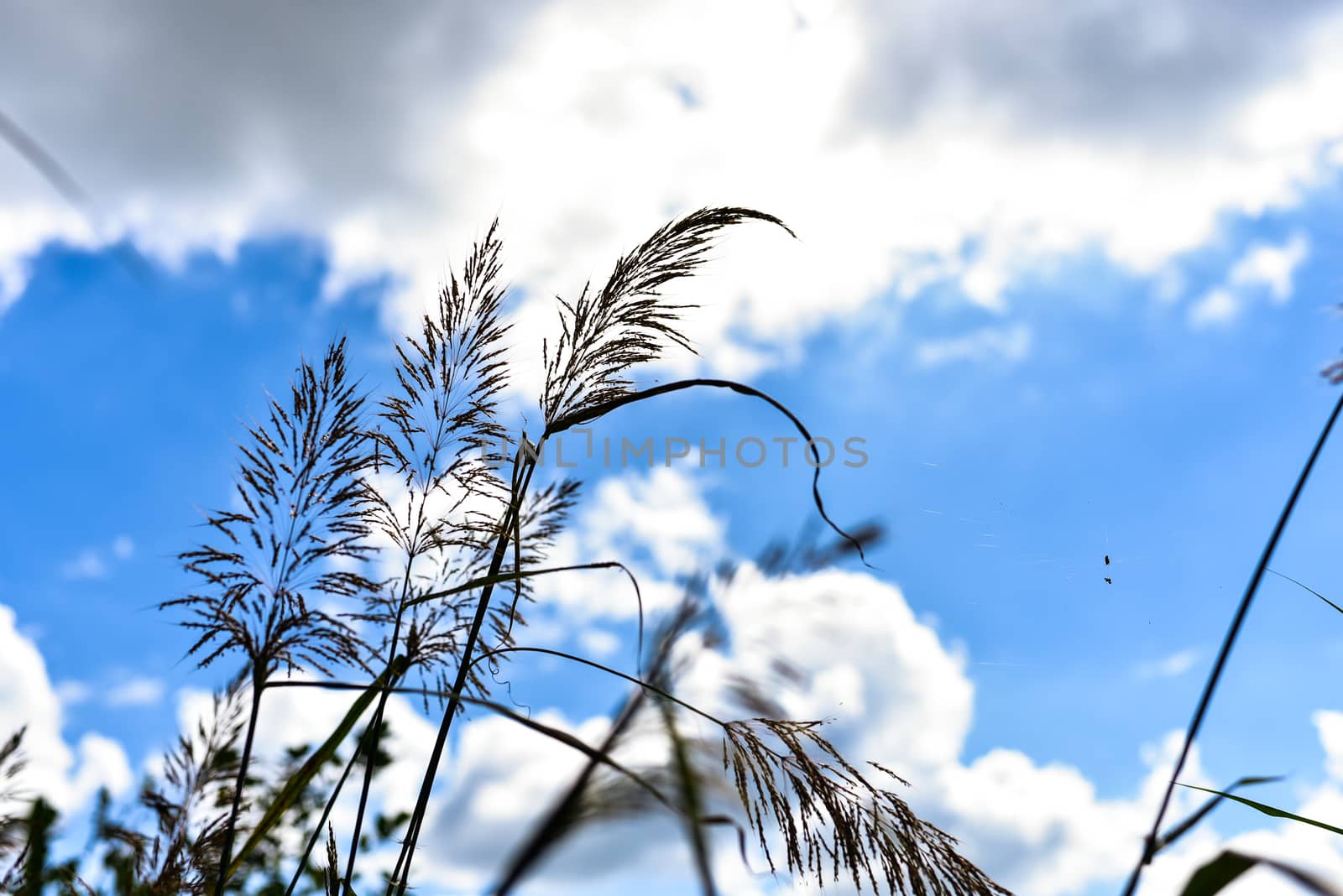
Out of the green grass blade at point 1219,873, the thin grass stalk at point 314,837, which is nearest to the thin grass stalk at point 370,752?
the thin grass stalk at point 314,837

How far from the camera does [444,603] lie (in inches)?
65.2

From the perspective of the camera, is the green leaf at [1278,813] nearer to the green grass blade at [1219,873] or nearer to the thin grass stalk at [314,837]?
the green grass blade at [1219,873]

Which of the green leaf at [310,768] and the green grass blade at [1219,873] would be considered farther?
the green leaf at [310,768]

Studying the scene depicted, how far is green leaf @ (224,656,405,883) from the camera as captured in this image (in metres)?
1.25

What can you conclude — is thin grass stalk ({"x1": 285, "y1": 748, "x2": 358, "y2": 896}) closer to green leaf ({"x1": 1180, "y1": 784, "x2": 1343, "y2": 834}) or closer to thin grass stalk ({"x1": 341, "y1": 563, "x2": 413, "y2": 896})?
thin grass stalk ({"x1": 341, "y1": 563, "x2": 413, "y2": 896})

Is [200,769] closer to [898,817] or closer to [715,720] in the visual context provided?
[715,720]

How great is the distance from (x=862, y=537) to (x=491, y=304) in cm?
92

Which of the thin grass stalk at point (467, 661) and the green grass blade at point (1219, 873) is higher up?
the thin grass stalk at point (467, 661)

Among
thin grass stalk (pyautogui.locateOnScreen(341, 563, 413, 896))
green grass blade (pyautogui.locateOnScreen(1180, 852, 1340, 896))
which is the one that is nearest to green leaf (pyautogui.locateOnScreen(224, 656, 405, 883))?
thin grass stalk (pyautogui.locateOnScreen(341, 563, 413, 896))

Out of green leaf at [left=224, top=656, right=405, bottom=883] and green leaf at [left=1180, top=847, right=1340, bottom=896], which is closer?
green leaf at [left=1180, top=847, right=1340, bottom=896]

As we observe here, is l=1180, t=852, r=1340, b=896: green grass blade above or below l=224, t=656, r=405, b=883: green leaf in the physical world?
below

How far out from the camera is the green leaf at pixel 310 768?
125cm

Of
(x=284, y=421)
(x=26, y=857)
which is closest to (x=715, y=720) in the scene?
(x=284, y=421)

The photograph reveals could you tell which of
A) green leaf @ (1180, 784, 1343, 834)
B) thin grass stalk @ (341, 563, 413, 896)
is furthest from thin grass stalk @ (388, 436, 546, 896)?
green leaf @ (1180, 784, 1343, 834)
